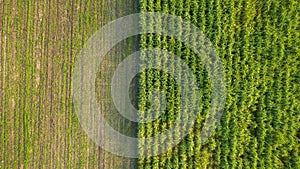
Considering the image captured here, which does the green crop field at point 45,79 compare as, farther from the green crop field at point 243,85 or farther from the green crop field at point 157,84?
the green crop field at point 243,85

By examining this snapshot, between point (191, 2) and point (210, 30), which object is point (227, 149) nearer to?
point (210, 30)

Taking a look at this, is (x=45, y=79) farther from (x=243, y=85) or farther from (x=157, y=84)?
(x=243, y=85)

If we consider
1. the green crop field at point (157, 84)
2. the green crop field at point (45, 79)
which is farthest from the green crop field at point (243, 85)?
the green crop field at point (45, 79)

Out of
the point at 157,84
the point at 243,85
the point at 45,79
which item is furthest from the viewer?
the point at 45,79

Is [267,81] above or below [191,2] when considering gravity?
below

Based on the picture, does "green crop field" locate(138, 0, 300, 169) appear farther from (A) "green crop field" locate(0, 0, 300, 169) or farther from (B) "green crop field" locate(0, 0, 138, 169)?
(B) "green crop field" locate(0, 0, 138, 169)

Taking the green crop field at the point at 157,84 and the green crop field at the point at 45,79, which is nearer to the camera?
the green crop field at the point at 157,84

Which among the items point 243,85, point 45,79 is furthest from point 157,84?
point 45,79

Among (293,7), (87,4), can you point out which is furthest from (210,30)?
(87,4)
